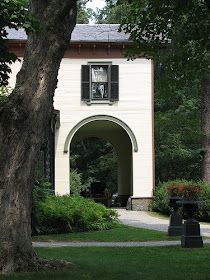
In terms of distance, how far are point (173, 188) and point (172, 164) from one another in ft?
38.6


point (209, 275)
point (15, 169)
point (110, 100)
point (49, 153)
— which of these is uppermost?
point (110, 100)

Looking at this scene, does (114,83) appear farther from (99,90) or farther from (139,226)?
(139,226)

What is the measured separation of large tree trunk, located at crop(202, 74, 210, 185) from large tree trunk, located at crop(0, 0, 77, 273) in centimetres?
1987

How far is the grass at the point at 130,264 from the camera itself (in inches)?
344

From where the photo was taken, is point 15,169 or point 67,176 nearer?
point 15,169

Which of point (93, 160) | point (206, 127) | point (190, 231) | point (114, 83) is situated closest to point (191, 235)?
point (190, 231)

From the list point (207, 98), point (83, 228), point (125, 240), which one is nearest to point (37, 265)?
point (125, 240)

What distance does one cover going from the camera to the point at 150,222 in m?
21.5

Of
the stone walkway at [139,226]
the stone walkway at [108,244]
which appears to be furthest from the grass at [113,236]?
the stone walkway at [139,226]

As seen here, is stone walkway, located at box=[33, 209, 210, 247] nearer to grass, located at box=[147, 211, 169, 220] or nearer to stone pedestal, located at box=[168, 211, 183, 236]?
grass, located at box=[147, 211, 169, 220]

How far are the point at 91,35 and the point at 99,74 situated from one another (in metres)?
2.25

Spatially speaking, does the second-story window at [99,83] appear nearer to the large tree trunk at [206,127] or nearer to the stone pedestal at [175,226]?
the large tree trunk at [206,127]

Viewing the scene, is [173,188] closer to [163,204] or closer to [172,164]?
[163,204]

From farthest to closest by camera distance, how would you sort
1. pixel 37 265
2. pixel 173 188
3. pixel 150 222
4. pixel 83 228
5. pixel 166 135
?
pixel 166 135, pixel 173 188, pixel 150 222, pixel 83 228, pixel 37 265
